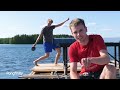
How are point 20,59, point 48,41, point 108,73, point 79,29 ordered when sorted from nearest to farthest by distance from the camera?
point 108,73
point 79,29
point 48,41
point 20,59

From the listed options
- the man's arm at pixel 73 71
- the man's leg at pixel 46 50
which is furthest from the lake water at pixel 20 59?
the man's arm at pixel 73 71

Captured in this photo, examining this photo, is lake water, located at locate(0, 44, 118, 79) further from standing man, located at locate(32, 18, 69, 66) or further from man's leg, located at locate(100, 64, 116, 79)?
→ man's leg, located at locate(100, 64, 116, 79)

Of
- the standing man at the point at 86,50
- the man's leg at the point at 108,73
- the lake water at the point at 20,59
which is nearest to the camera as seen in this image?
the man's leg at the point at 108,73

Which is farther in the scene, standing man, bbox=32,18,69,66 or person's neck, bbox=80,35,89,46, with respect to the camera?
standing man, bbox=32,18,69,66

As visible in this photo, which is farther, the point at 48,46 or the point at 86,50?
Answer: the point at 48,46

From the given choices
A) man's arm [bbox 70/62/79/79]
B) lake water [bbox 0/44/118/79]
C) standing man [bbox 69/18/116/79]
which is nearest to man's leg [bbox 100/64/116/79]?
standing man [bbox 69/18/116/79]

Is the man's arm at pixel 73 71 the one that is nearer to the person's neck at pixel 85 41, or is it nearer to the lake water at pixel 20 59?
the person's neck at pixel 85 41

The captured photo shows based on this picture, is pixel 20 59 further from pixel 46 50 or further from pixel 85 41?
pixel 85 41

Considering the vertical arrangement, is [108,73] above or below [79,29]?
below

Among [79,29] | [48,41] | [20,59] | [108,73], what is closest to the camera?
[108,73]

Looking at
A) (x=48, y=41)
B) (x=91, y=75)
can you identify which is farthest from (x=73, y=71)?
(x=48, y=41)
